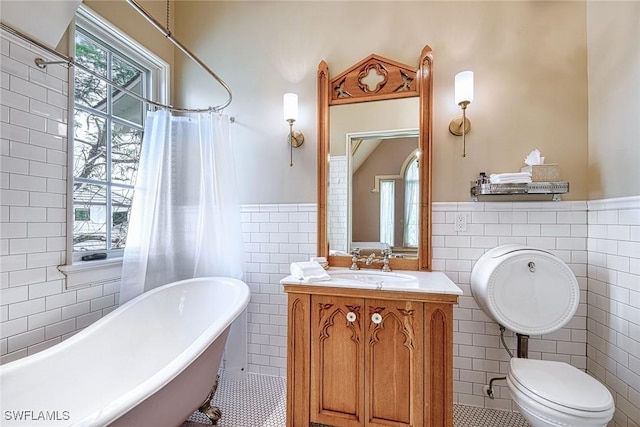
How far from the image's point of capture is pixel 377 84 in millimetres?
2057

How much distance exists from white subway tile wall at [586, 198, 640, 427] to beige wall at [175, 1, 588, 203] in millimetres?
259

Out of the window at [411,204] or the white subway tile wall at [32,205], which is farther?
the window at [411,204]

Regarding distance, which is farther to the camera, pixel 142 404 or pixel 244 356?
pixel 244 356

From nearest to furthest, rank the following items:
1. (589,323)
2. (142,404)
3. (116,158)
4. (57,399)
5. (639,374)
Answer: (142,404), (57,399), (639,374), (589,323), (116,158)

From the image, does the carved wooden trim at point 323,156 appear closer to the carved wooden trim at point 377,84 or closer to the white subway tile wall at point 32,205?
the carved wooden trim at point 377,84

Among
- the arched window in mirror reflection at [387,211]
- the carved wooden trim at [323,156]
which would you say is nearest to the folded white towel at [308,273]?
the carved wooden trim at [323,156]

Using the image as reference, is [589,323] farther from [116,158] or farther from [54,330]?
[116,158]

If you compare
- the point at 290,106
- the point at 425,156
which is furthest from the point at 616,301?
the point at 290,106

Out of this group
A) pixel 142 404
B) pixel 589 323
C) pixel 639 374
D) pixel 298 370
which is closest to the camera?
pixel 142 404

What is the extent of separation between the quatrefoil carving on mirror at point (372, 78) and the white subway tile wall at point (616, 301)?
4.84ft

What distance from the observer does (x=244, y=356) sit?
2256 millimetres

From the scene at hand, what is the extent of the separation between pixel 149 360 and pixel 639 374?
253cm

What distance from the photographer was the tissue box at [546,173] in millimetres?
1711

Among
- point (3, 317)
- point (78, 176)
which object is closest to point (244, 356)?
point (3, 317)
